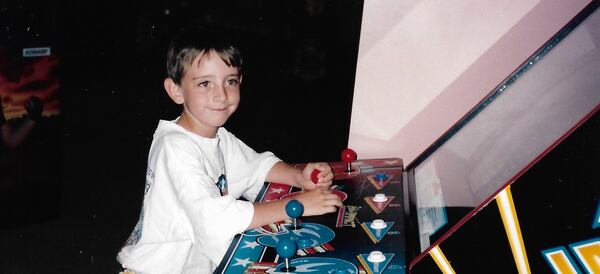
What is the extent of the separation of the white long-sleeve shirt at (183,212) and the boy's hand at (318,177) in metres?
0.22

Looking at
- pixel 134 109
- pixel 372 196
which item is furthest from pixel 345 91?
pixel 134 109

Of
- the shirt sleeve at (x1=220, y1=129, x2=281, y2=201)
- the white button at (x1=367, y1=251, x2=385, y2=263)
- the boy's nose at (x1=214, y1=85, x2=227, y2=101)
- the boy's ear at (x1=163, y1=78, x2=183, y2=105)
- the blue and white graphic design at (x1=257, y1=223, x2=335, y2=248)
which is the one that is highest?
the boy's ear at (x1=163, y1=78, x2=183, y2=105)

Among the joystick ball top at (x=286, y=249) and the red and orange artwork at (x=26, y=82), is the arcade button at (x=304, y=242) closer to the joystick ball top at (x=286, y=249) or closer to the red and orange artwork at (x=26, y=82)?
the joystick ball top at (x=286, y=249)

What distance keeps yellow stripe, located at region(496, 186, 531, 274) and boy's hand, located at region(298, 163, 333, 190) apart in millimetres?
601

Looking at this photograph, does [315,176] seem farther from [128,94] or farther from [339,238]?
[128,94]

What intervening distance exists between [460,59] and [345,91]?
1.18 ft

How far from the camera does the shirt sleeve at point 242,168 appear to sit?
1513mm

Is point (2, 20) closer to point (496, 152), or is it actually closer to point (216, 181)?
point (216, 181)

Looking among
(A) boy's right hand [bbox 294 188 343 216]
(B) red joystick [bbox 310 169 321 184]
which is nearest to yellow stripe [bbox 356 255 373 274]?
(A) boy's right hand [bbox 294 188 343 216]

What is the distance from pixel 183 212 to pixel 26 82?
486mm

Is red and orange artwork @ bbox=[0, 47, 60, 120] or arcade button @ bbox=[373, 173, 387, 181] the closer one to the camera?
red and orange artwork @ bbox=[0, 47, 60, 120]

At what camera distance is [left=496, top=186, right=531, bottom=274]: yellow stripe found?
0.86 meters

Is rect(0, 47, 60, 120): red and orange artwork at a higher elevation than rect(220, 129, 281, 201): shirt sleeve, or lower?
higher

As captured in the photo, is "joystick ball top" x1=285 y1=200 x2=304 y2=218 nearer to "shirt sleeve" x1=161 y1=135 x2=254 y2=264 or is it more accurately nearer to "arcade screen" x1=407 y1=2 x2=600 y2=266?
"shirt sleeve" x1=161 y1=135 x2=254 y2=264
